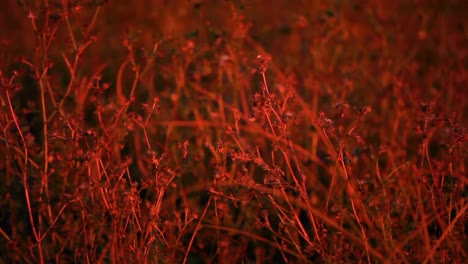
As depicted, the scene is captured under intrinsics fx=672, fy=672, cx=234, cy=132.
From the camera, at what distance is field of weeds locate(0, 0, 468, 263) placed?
2.29 metres

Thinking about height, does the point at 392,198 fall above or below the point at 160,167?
below

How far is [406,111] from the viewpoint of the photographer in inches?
126

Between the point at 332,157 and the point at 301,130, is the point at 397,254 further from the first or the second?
the point at 301,130

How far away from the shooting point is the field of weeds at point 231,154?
229 centimetres

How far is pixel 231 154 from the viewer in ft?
7.27

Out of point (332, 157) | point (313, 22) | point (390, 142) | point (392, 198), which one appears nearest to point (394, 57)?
point (313, 22)

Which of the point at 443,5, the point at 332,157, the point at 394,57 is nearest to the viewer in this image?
the point at 332,157

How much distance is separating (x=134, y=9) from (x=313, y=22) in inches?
92.0

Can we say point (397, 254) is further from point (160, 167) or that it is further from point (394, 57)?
point (394, 57)

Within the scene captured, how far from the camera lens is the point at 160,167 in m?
2.32

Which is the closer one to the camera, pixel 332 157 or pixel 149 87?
pixel 332 157

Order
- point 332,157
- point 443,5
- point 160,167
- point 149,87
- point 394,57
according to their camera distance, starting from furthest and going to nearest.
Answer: point 443,5, point 394,57, point 149,87, point 332,157, point 160,167

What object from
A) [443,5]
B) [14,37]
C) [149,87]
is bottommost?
[14,37]

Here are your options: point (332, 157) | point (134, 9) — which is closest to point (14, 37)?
point (134, 9)
